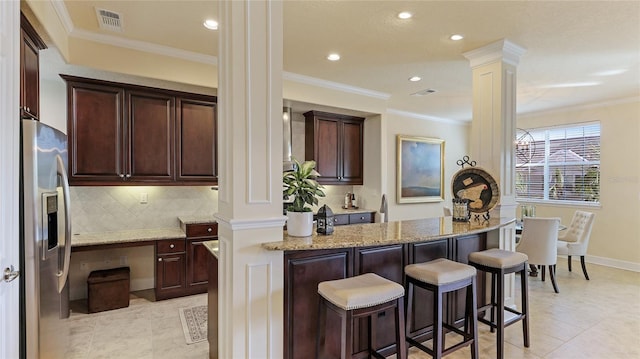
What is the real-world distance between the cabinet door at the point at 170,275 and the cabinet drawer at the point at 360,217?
2.49 meters

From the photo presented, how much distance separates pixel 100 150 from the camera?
11.3ft

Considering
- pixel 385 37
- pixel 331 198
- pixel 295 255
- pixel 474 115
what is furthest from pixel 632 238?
pixel 295 255

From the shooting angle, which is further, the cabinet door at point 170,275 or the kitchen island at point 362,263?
the cabinet door at point 170,275

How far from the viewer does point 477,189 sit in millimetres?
3178

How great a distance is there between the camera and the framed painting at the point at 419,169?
21.1ft

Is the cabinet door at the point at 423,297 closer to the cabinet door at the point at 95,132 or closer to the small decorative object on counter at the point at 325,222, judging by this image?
the small decorative object on counter at the point at 325,222

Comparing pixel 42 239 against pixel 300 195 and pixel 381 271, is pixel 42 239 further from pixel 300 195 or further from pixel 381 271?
pixel 381 271

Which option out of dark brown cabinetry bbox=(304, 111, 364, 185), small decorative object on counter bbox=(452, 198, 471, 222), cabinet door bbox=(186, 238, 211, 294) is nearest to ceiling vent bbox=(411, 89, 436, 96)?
dark brown cabinetry bbox=(304, 111, 364, 185)

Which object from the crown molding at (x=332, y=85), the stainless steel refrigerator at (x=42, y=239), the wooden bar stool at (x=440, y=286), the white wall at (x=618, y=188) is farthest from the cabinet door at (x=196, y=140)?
the white wall at (x=618, y=188)

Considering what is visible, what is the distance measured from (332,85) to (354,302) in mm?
3515

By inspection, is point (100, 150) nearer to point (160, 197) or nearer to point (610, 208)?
point (160, 197)

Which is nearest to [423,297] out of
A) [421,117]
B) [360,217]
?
[360,217]

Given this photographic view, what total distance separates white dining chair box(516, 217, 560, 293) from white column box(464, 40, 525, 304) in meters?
1.01

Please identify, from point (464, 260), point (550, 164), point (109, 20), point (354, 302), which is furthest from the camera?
point (550, 164)
